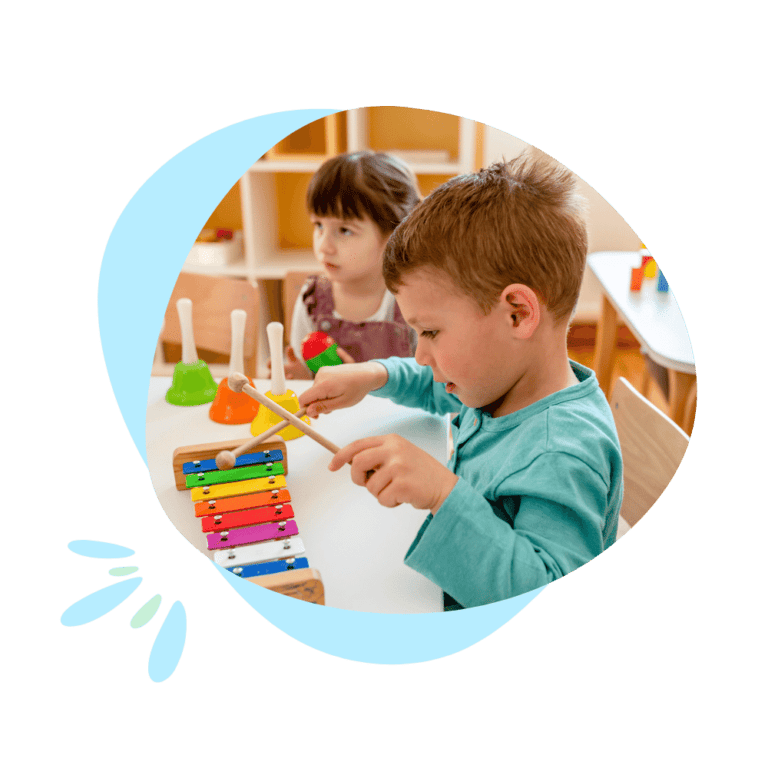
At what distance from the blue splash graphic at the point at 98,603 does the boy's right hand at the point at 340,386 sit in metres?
0.31

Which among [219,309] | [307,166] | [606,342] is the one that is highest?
[307,166]

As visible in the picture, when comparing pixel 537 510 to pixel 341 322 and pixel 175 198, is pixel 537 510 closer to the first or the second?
pixel 175 198

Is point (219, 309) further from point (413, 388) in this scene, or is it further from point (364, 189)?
point (413, 388)

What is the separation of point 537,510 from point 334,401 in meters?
0.42

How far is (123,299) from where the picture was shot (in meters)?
0.92

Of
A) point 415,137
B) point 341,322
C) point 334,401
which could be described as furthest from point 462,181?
point 415,137

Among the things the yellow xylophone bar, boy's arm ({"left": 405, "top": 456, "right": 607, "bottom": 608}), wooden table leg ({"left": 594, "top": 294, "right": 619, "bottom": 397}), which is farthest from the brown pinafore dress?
boy's arm ({"left": 405, "top": 456, "right": 607, "bottom": 608})

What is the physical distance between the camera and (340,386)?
1019 mm

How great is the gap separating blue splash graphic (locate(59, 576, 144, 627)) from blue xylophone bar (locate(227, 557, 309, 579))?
0.19 meters

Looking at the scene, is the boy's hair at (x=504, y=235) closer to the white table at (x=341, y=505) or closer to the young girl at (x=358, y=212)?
the white table at (x=341, y=505)

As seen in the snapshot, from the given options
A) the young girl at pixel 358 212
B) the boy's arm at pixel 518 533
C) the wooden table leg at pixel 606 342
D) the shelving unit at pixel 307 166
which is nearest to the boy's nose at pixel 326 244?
the young girl at pixel 358 212

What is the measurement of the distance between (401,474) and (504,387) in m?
0.16

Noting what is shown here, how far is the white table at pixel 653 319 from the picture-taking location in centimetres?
112

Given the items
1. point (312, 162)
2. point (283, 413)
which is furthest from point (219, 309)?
point (283, 413)
